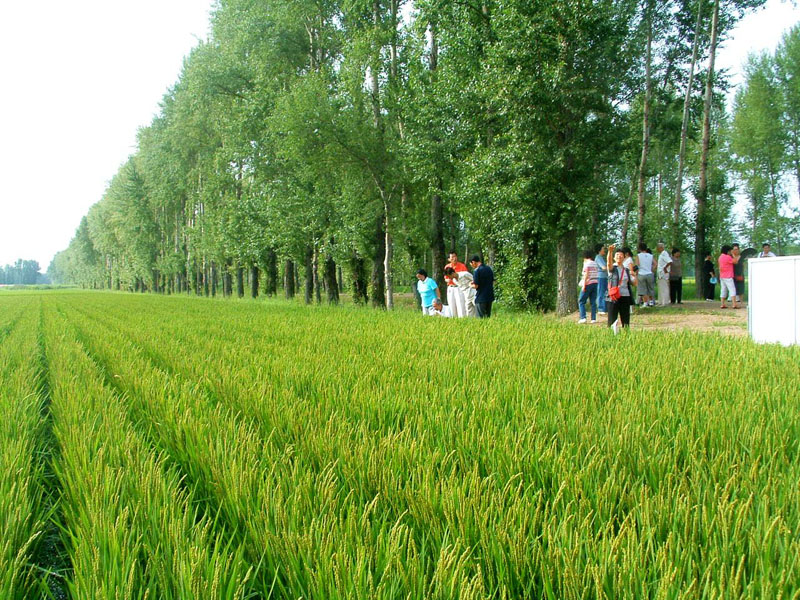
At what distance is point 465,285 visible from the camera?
41.2 feet

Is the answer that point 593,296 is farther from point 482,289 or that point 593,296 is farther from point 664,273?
point 664,273

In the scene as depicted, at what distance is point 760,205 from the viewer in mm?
39750

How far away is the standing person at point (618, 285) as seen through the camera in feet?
28.7

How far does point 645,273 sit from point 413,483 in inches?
621

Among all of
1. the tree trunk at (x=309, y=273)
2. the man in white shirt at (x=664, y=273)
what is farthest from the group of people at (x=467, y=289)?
the tree trunk at (x=309, y=273)

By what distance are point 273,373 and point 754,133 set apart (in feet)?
136

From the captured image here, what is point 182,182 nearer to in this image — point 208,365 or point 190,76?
point 190,76

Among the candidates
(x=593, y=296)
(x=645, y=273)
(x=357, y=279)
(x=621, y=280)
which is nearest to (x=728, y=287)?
(x=645, y=273)

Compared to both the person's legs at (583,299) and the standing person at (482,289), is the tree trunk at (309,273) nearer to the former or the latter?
the standing person at (482,289)

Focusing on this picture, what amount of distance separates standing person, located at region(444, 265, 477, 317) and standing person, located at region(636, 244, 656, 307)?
6.04 meters

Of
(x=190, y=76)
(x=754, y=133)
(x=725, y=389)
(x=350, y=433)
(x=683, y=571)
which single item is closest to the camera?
(x=683, y=571)

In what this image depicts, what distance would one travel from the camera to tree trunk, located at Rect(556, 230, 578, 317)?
14852 millimetres

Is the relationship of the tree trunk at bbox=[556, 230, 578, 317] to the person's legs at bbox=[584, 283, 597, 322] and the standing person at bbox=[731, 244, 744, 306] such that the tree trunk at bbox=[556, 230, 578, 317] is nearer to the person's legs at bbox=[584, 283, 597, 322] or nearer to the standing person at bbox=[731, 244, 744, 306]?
the person's legs at bbox=[584, 283, 597, 322]

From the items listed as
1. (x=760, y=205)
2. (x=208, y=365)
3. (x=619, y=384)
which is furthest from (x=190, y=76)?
(x=760, y=205)
